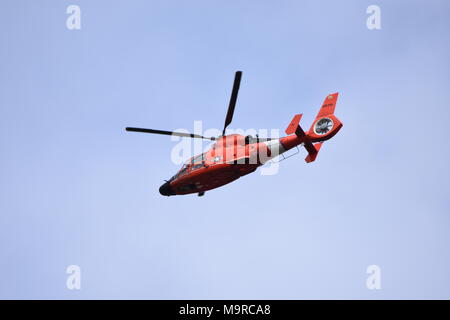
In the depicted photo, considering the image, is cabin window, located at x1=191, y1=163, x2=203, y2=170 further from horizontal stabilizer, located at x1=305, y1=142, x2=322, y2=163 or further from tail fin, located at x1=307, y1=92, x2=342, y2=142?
tail fin, located at x1=307, y1=92, x2=342, y2=142

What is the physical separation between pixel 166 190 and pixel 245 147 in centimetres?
838

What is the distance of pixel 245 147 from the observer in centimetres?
4606

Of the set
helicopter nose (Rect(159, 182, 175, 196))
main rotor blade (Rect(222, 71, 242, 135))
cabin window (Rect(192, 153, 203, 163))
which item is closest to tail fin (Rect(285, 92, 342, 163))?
main rotor blade (Rect(222, 71, 242, 135))

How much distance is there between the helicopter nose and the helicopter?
2.82 metres

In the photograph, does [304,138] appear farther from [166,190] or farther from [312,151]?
[166,190]

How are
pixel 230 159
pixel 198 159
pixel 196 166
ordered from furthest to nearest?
pixel 198 159 < pixel 196 166 < pixel 230 159

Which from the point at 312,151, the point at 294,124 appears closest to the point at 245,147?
the point at 294,124

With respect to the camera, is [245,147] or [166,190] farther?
[166,190]
